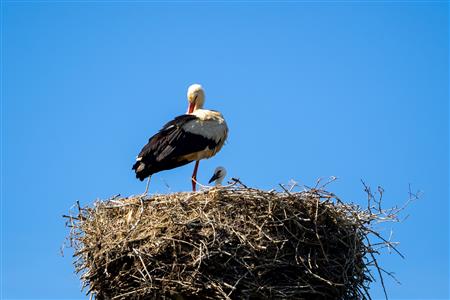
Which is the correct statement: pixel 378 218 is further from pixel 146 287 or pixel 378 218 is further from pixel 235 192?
pixel 146 287

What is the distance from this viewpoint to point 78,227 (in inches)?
383

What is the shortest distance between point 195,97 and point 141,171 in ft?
5.59

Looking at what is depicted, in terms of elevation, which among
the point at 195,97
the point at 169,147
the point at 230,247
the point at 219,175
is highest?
the point at 195,97

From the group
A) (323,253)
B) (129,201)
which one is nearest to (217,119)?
(129,201)

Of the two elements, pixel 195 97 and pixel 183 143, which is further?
pixel 195 97

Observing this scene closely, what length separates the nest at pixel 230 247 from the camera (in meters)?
8.83

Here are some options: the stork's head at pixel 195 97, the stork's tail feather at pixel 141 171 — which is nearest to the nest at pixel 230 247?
the stork's tail feather at pixel 141 171

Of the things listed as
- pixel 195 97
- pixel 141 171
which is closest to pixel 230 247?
pixel 141 171

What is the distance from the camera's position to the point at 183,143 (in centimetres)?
1129

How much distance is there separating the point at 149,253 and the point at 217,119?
3.16 metres

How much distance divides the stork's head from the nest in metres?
2.90

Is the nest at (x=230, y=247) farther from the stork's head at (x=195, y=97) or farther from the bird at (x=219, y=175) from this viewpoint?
the stork's head at (x=195, y=97)

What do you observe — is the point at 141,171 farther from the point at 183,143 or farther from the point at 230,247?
the point at 230,247

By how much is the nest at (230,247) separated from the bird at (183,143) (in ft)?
4.61
